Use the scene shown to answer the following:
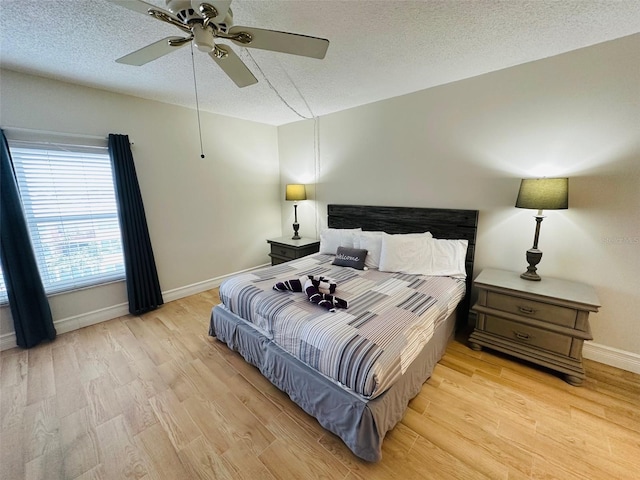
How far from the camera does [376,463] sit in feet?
4.54

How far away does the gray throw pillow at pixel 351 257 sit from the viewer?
2.72m

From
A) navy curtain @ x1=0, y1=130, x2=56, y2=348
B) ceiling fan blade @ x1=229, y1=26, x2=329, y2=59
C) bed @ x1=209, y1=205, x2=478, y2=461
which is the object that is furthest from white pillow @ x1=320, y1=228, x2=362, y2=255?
navy curtain @ x1=0, y1=130, x2=56, y2=348

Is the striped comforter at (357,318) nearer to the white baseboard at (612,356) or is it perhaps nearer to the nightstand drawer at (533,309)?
the nightstand drawer at (533,309)

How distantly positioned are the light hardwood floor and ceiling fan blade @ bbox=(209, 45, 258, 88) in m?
2.21

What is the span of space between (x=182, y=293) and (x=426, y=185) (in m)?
3.45

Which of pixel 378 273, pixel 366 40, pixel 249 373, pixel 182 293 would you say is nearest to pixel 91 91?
pixel 182 293

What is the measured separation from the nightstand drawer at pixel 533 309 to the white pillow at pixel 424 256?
37 cm

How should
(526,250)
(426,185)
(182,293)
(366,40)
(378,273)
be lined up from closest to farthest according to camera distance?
(366,40) < (526,250) < (378,273) < (426,185) < (182,293)

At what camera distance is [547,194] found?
1.95 m

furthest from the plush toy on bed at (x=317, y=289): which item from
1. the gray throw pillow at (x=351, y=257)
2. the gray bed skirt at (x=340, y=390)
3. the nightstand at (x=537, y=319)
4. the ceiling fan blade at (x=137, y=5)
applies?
the ceiling fan blade at (x=137, y=5)

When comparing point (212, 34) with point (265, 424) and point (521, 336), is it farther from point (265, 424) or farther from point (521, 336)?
point (521, 336)

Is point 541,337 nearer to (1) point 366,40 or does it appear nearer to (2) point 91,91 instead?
(1) point 366,40

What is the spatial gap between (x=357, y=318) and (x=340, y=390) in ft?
1.44

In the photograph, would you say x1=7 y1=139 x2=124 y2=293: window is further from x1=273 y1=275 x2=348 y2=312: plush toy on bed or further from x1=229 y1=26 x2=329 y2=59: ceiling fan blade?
x1=229 y1=26 x2=329 y2=59: ceiling fan blade
